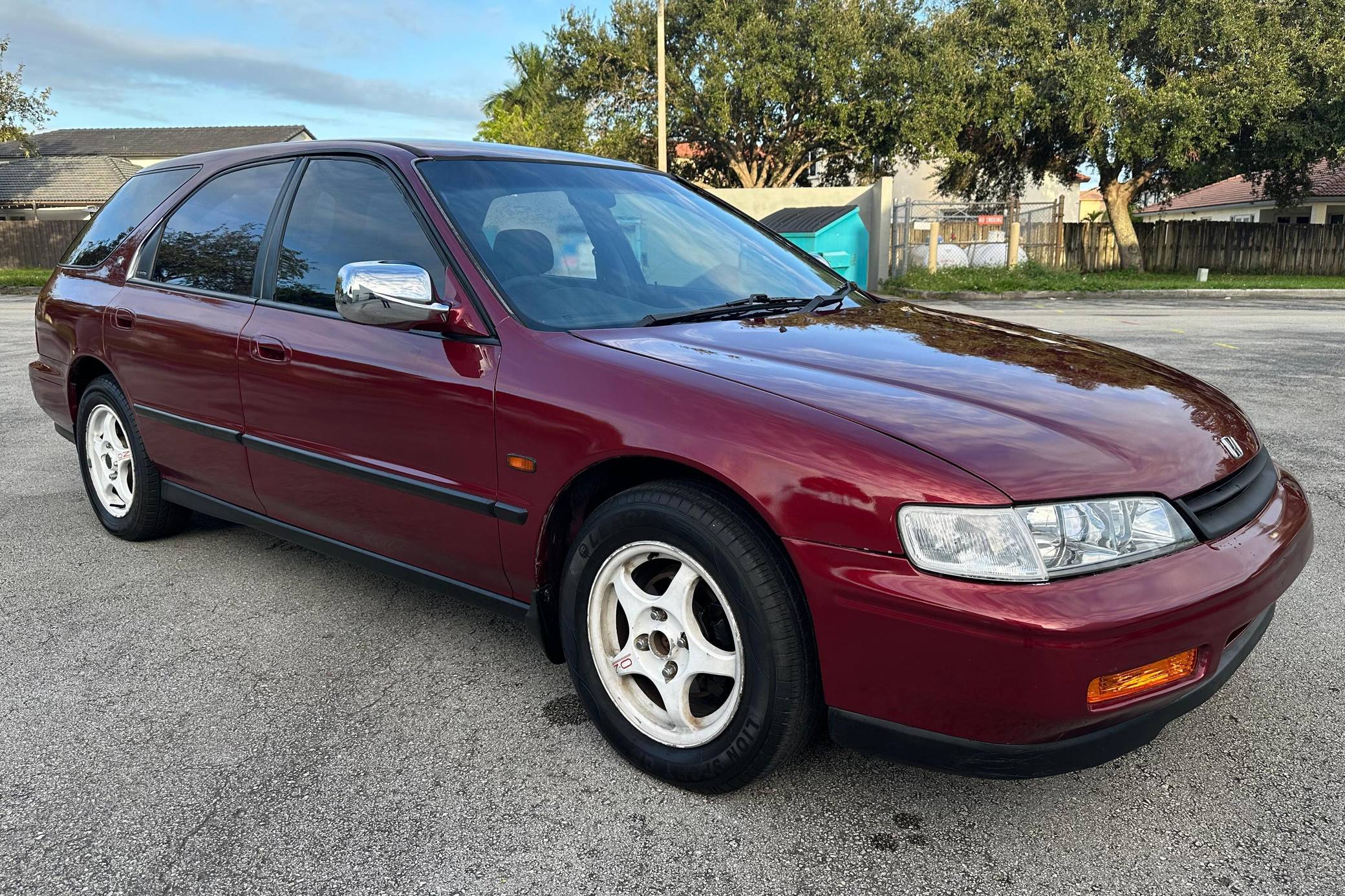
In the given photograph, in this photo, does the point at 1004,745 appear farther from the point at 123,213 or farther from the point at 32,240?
the point at 32,240

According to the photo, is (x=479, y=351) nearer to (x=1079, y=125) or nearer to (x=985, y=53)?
(x=1079, y=125)

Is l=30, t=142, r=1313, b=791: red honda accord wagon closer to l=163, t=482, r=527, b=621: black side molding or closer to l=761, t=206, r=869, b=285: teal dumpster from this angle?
l=163, t=482, r=527, b=621: black side molding

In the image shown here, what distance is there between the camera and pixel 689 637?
2.44m

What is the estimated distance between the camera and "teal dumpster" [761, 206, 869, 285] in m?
16.2

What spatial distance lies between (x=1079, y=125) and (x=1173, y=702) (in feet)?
80.2

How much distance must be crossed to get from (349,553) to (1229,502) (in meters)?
2.57

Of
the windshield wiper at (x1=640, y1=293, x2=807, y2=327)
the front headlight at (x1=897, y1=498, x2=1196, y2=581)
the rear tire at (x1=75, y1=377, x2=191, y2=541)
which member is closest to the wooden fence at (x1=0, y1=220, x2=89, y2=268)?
the rear tire at (x1=75, y1=377, x2=191, y2=541)

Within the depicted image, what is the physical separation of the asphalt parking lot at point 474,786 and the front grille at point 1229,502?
0.68 metres

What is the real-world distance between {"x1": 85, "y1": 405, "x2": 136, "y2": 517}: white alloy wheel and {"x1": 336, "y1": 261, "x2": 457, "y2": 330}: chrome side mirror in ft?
6.77

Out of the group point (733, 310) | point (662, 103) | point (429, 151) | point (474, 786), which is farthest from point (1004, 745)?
point (662, 103)

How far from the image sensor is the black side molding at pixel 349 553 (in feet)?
9.63

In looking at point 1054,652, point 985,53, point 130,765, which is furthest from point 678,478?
point 985,53

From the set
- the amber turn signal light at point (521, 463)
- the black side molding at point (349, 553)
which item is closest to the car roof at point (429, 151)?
the amber turn signal light at point (521, 463)

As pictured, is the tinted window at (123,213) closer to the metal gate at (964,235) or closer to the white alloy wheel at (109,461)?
the white alloy wheel at (109,461)
